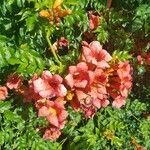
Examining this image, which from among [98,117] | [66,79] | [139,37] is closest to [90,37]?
[139,37]

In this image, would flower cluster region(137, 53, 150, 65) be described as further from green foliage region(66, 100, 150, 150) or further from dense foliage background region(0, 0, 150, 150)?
green foliage region(66, 100, 150, 150)

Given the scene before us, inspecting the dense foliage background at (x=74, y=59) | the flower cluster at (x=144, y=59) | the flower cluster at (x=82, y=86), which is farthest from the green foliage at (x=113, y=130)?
the flower cluster at (x=82, y=86)

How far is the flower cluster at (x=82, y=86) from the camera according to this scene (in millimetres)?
2918

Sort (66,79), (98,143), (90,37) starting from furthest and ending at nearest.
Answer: (90,37), (98,143), (66,79)

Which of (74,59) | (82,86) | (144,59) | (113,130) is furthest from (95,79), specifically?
(144,59)

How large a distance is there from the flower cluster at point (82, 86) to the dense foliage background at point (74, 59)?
0.40ft

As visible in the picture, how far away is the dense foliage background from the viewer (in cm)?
305

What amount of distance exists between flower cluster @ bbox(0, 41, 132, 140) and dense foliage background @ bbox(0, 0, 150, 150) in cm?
12

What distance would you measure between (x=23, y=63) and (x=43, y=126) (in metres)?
0.61

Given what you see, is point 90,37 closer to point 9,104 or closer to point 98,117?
point 98,117

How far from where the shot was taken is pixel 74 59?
3.13 metres

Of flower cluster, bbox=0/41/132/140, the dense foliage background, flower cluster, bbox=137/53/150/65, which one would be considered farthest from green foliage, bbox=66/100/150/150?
flower cluster, bbox=0/41/132/140

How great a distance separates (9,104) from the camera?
3.30 metres

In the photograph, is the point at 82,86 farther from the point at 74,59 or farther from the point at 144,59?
the point at 144,59
